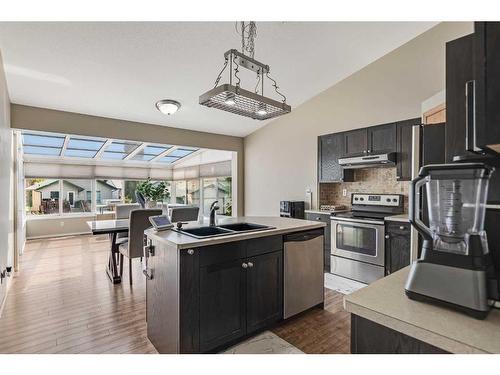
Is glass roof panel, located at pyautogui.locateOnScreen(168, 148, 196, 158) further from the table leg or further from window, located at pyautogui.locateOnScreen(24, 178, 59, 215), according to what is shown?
the table leg

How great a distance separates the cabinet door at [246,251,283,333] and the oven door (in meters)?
1.67

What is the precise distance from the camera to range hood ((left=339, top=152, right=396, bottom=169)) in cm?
343

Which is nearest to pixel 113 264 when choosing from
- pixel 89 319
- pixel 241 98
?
pixel 89 319

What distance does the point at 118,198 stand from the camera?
27.0 ft

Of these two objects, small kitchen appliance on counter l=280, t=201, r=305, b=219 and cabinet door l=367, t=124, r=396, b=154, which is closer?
cabinet door l=367, t=124, r=396, b=154

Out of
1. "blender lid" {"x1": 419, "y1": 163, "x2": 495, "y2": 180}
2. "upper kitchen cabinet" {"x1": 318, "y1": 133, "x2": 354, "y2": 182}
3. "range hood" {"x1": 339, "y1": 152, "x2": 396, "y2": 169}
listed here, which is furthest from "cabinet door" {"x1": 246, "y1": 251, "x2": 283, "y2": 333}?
"upper kitchen cabinet" {"x1": 318, "y1": 133, "x2": 354, "y2": 182}

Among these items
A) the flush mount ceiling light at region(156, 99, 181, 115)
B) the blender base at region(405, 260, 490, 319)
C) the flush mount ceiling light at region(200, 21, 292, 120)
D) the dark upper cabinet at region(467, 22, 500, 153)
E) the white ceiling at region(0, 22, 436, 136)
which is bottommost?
the blender base at region(405, 260, 490, 319)

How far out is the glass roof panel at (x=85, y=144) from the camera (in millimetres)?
6088

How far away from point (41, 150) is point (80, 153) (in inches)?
32.5
